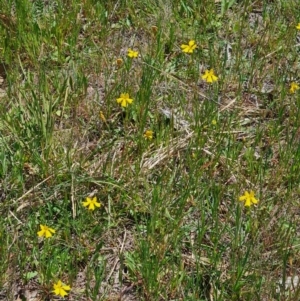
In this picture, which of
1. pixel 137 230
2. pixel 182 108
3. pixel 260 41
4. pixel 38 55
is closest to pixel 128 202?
pixel 137 230

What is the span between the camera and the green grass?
7.69ft

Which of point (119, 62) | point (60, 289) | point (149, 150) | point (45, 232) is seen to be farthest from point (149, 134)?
point (60, 289)

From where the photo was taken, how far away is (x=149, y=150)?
9.19ft

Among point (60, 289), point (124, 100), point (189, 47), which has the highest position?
point (189, 47)

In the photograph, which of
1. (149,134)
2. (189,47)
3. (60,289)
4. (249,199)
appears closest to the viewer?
(60,289)

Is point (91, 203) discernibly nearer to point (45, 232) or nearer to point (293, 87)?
point (45, 232)

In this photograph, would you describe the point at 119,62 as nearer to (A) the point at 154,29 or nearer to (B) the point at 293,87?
(A) the point at 154,29

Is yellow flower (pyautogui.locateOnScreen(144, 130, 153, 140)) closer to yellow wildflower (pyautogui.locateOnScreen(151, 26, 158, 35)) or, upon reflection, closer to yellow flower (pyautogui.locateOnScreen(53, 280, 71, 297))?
yellow wildflower (pyautogui.locateOnScreen(151, 26, 158, 35))

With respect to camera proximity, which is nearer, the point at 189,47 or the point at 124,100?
the point at 124,100

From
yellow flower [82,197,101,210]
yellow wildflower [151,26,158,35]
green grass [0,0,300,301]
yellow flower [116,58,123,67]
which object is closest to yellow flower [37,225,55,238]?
green grass [0,0,300,301]

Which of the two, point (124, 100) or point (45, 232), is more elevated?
point (124, 100)

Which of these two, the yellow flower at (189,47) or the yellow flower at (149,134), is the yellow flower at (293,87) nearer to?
the yellow flower at (189,47)

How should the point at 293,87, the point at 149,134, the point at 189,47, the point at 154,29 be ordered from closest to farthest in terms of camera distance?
the point at 149,134
the point at 293,87
the point at 189,47
the point at 154,29

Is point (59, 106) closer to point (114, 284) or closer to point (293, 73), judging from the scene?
point (114, 284)
